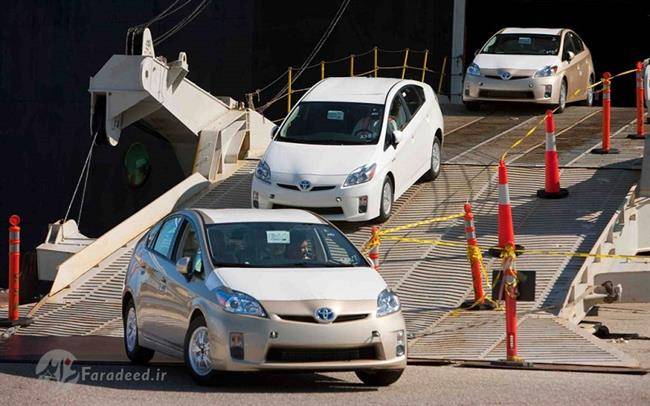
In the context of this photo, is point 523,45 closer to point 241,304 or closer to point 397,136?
point 397,136

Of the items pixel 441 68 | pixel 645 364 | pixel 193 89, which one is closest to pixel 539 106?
pixel 441 68

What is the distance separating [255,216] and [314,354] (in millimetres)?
1963

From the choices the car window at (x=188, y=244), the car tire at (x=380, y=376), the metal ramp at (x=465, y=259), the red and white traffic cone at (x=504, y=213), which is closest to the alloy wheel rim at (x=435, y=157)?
the metal ramp at (x=465, y=259)

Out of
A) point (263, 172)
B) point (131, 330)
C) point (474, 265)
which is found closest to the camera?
point (131, 330)

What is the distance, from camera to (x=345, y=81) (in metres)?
21.2

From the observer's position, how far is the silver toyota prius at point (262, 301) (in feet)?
37.0

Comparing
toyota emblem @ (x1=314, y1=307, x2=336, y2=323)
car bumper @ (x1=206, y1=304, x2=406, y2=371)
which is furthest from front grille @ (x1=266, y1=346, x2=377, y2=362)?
toyota emblem @ (x1=314, y1=307, x2=336, y2=323)

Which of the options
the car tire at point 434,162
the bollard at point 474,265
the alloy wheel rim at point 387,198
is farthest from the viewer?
the car tire at point 434,162

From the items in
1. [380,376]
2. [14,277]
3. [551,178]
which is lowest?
[14,277]

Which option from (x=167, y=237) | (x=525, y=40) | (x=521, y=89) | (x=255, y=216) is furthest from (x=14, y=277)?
(x=525, y=40)

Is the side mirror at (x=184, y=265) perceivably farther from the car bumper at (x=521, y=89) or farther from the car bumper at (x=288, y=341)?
the car bumper at (x=521, y=89)

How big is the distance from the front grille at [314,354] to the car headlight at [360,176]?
24.0 feet

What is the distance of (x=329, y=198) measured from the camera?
18562 millimetres

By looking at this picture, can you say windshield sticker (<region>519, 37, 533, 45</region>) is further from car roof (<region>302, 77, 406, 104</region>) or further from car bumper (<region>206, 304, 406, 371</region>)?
car bumper (<region>206, 304, 406, 371</region>)
